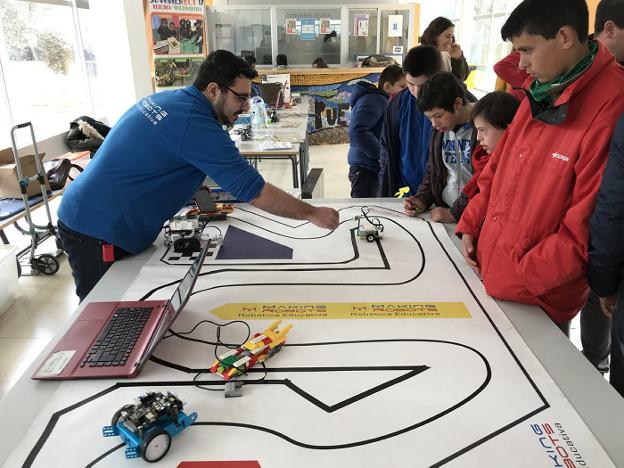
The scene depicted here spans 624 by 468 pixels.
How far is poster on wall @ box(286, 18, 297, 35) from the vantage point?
723 cm

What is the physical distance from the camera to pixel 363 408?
954 mm

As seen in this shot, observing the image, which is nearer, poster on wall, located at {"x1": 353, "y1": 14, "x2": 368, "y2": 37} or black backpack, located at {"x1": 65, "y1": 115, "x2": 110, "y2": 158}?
black backpack, located at {"x1": 65, "y1": 115, "x2": 110, "y2": 158}

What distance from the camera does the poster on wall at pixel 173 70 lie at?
16.5 ft

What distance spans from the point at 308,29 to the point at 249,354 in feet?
23.1

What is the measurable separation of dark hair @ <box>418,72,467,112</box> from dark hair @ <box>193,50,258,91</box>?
689 mm

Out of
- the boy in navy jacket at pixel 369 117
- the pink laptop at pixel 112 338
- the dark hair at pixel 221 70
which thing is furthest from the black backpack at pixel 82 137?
the pink laptop at pixel 112 338

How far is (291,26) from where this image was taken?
23.9 ft

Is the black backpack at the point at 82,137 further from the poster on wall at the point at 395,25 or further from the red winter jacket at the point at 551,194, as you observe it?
the poster on wall at the point at 395,25

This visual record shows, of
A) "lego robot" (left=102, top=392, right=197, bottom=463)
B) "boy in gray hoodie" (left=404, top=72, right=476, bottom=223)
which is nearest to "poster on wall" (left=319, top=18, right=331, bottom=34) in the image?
"boy in gray hoodie" (left=404, top=72, right=476, bottom=223)

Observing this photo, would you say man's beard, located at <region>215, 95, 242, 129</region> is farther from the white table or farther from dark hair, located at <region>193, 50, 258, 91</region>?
the white table

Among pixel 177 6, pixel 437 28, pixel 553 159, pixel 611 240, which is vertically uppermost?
pixel 177 6

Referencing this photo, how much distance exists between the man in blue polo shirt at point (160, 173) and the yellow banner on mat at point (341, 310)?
0.36m

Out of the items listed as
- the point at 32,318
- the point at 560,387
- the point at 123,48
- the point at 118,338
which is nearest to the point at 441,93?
the point at 560,387

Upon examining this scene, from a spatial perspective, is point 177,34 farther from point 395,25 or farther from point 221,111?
point 221,111
